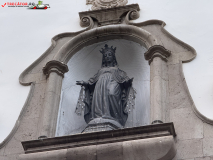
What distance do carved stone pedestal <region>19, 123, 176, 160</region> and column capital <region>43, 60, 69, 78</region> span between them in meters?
1.50

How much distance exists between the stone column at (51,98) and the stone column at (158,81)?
1.30 m

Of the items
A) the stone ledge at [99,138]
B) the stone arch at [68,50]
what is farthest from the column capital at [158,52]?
the stone ledge at [99,138]

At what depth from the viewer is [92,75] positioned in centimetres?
872

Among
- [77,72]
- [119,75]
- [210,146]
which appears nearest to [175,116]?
[210,146]

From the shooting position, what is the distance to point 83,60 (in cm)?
870

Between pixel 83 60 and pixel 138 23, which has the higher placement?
pixel 138 23

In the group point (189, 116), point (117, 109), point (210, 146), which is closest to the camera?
point (210, 146)

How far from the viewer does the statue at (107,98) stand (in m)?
7.34

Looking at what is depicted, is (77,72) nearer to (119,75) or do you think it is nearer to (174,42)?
(119,75)

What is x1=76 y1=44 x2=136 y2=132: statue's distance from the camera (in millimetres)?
7336

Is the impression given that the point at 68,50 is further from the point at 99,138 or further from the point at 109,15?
the point at 99,138

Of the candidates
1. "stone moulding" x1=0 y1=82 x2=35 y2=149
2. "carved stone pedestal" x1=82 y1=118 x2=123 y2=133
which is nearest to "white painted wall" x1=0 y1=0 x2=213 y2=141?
"stone moulding" x1=0 y1=82 x2=35 y2=149

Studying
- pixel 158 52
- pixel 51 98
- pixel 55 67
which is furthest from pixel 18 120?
pixel 158 52

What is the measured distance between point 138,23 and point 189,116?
2.20 meters
